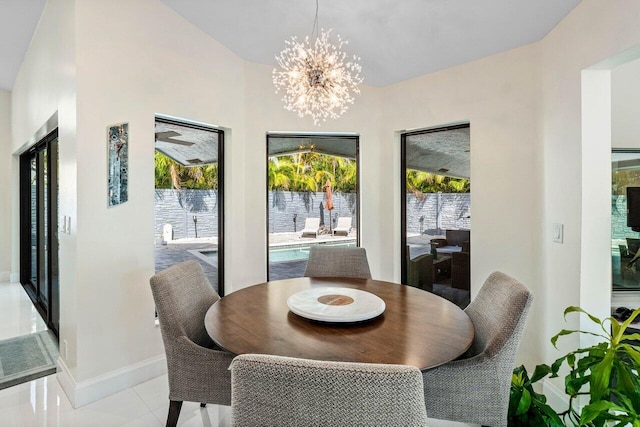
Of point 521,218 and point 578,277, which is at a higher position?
point 521,218

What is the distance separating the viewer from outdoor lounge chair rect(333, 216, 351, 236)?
3891 millimetres

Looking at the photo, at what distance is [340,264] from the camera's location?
299 cm

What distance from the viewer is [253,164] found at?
137 inches

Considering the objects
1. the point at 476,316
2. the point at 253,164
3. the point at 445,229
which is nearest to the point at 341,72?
the point at 253,164

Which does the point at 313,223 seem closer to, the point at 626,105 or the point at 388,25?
the point at 388,25

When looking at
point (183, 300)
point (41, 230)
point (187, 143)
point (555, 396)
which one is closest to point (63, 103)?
point (187, 143)

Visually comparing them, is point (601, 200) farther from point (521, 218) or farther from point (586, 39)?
point (586, 39)

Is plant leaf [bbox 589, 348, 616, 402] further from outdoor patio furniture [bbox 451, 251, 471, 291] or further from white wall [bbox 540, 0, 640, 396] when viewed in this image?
outdoor patio furniture [bbox 451, 251, 471, 291]

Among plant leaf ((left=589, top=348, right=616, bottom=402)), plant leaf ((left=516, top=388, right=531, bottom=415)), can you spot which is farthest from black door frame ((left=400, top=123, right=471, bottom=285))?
plant leaf ((left=589, top=348, right=616, bottom=402))

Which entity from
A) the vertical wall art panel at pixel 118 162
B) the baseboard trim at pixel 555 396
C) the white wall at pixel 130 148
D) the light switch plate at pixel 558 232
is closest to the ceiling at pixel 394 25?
the white wall at pixel 130 148

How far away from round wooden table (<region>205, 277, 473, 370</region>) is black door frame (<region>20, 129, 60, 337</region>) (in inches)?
105

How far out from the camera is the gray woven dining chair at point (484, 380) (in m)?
1.56

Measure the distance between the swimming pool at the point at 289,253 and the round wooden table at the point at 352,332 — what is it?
1558 mm

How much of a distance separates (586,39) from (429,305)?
1.86m
